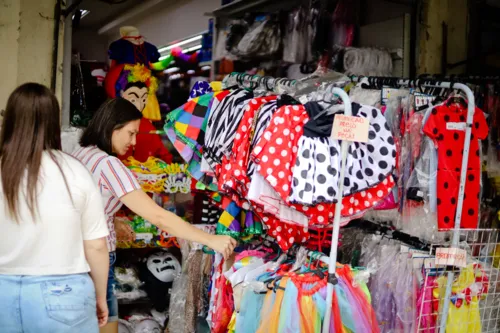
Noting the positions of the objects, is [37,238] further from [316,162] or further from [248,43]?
[248,43]

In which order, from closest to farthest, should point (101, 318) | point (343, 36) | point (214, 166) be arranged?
point (101, 318) → point (214, 166) → point (343, 36)

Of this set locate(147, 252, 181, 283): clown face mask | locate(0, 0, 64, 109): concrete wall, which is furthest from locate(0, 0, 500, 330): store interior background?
locate(0, 0, 64, 109): concrete wall

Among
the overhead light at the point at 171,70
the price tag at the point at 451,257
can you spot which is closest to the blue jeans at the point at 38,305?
the price tag at the point at 451,257

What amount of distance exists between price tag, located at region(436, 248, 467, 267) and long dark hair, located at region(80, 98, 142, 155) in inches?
65.1

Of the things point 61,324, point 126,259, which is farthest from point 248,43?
point 61,324

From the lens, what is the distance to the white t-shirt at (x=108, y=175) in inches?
111

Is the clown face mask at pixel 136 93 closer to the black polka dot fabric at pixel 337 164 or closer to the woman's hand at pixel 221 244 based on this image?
the woman's hand at pixel 221 244

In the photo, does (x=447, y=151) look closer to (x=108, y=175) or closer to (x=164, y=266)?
(x=108, y=175)

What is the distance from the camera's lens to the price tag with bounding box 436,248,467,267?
2.88 m

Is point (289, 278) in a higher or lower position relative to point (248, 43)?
lower

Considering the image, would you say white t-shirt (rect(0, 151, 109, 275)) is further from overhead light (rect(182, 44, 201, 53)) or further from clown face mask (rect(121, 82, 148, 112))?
overhead light (rect(182, 44, 201, 53))

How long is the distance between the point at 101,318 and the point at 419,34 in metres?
3.46

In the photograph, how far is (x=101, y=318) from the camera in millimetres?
2654

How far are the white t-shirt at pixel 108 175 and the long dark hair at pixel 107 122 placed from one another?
0.05m
